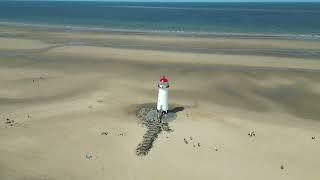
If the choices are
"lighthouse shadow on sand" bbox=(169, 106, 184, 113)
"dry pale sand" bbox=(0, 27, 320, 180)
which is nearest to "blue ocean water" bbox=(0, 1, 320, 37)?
"dry pale sand" bbox=(0, 27, 320, 180)

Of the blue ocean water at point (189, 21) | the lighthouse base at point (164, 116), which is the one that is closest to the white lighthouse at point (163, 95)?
the lighthouse base at point (164, 116)

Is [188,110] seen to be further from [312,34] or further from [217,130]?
[312,34]

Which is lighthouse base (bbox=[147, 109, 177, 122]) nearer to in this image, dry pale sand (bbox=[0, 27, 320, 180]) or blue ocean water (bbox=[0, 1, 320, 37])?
dry pale sand (bbox=[0, 27, 320, 180])

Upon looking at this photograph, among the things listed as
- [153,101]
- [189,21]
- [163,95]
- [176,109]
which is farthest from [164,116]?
[189,21]

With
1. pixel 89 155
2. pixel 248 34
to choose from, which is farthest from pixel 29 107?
pixel 248 34

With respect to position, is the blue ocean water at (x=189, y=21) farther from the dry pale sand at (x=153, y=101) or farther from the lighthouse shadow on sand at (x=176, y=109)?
the lighthouse shadow on sand at (x=176, y=109)

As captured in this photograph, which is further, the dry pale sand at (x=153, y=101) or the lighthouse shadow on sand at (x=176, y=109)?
the lighthouse shadow on sand at (x=176, y=109)
